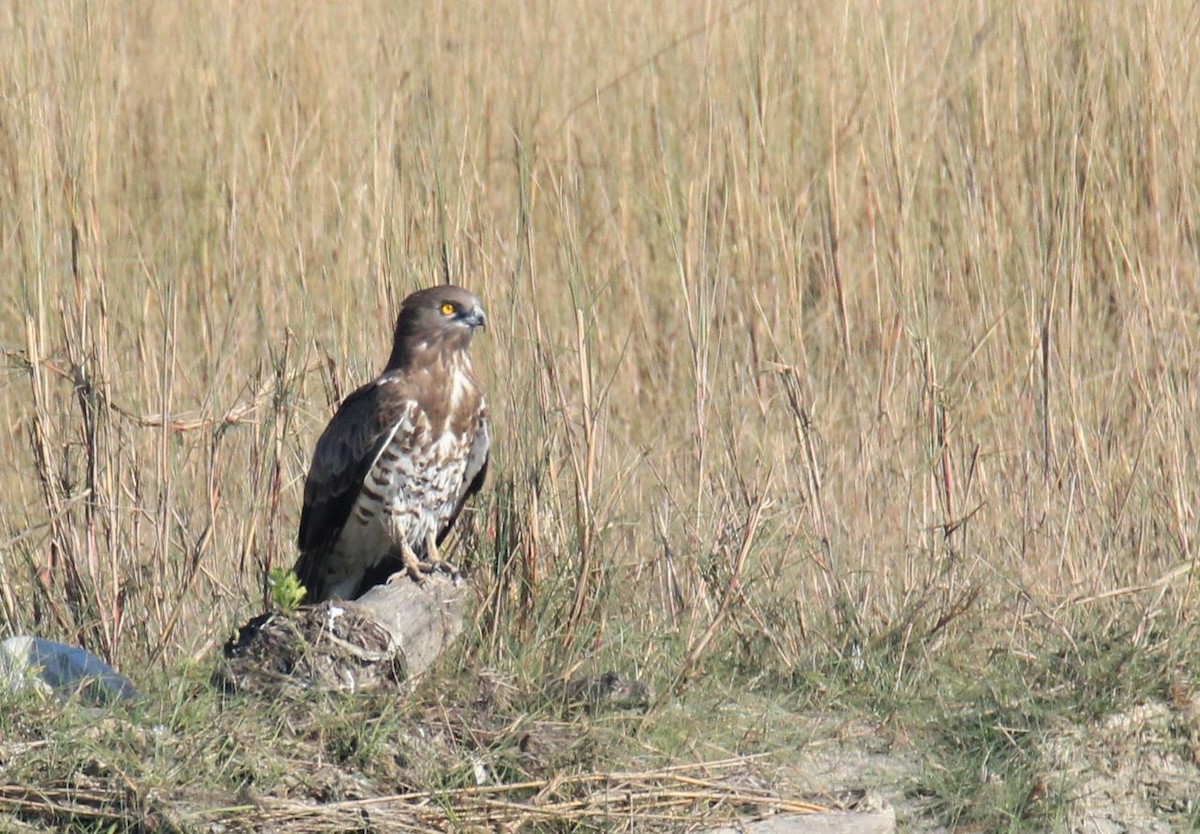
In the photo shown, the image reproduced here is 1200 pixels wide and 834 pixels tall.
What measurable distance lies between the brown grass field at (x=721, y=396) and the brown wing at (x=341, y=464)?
5.5 inches

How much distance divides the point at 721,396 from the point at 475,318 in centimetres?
130

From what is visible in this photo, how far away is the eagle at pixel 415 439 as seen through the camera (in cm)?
503

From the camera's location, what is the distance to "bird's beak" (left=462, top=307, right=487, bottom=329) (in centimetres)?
496

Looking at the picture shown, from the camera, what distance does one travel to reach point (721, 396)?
235 inches

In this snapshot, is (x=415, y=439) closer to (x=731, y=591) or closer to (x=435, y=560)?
(x=435, y=560)

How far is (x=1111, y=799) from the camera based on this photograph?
4.21m

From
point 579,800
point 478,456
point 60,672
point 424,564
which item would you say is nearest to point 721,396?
point 478,456

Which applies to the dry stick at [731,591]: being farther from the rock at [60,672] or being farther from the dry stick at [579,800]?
the rock at [60,672]

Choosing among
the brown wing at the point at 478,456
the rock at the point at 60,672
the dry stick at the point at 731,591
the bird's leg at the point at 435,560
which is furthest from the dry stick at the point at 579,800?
the brown wing at the point at 478,456

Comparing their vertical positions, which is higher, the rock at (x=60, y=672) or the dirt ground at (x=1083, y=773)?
the rock at (x=60, y=672)

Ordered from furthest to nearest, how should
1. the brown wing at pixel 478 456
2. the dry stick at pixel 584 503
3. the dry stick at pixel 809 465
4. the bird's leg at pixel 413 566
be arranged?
the brown wing at pixel 478 456 → the dry stick at pixel 809 465 → the bird's leg at pixel 413 566 → the dry stick at pixel 584 503

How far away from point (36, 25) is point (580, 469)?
2.07m

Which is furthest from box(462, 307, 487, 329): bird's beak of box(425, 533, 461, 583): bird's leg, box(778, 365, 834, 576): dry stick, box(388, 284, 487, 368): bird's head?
box(778, 365, 834, 576): dry stick

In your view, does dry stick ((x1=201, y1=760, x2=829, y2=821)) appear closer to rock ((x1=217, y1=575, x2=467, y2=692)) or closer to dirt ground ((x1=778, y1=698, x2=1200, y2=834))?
dirt ground ((x1=778, y1=698, x2=1200, y2=834))
